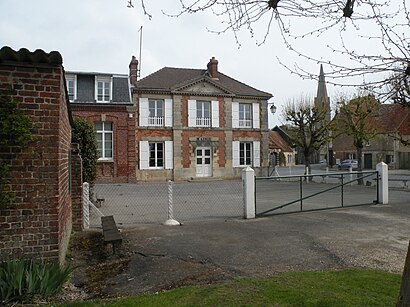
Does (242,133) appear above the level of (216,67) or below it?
below

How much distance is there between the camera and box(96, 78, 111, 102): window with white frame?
25.7 meters

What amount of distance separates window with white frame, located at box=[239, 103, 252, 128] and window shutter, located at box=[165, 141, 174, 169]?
257 inches

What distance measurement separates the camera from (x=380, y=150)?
46.0m

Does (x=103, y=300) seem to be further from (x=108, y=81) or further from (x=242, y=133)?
(x=242, y=133)

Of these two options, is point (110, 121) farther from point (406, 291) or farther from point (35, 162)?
point (406, 291)

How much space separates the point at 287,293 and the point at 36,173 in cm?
330

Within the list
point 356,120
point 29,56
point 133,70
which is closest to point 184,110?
point 133,70

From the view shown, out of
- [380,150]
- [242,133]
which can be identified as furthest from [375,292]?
[380,150]

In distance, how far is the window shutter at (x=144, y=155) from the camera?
27.3m

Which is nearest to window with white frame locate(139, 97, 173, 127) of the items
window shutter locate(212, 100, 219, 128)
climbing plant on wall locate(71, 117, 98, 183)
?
window shutter locate(212, 100, 219, 128)

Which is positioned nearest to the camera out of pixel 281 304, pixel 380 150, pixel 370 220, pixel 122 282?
pixel 281 304

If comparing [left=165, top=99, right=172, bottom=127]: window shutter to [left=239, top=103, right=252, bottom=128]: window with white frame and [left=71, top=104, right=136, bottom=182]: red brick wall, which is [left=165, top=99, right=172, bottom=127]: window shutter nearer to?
[left=71, top=104, right=136, bottom=182]: red brick wall

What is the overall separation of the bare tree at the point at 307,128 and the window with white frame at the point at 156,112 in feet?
31.5

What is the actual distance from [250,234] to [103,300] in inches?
176
